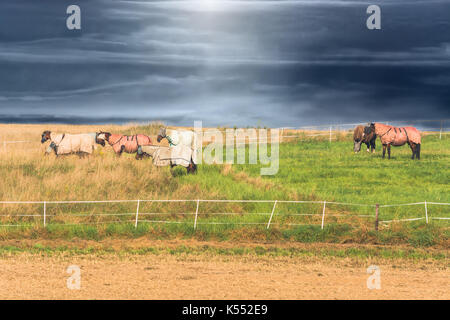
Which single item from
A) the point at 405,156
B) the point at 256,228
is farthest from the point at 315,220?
the point at 405,156

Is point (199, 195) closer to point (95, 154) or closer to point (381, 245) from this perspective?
point (381, 245)

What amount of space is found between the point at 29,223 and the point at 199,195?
660cm

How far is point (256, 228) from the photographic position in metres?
19.5

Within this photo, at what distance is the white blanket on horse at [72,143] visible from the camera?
30219mm

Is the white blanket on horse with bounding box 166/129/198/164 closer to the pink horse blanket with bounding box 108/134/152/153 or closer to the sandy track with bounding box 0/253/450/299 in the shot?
the pink horse blanket with bounding box 108/134/152/153

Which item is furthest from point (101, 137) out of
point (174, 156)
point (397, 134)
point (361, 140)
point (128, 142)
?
point (397, 134)

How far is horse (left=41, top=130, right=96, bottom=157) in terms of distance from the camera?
99.1 ft

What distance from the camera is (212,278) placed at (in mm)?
14625

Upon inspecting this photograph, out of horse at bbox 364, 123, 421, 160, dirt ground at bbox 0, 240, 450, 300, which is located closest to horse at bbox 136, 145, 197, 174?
dirt ground at bbox 0, 240, 450, 300

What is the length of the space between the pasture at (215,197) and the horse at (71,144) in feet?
2.07

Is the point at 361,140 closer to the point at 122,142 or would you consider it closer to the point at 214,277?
the point at 122,142

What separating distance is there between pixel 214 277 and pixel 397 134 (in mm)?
25758

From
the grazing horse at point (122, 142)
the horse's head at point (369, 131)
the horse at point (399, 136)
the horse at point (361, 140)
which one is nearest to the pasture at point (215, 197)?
the grazing horse at point (122, 142)

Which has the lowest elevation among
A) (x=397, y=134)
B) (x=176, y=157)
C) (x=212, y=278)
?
(x=212, y=278)
